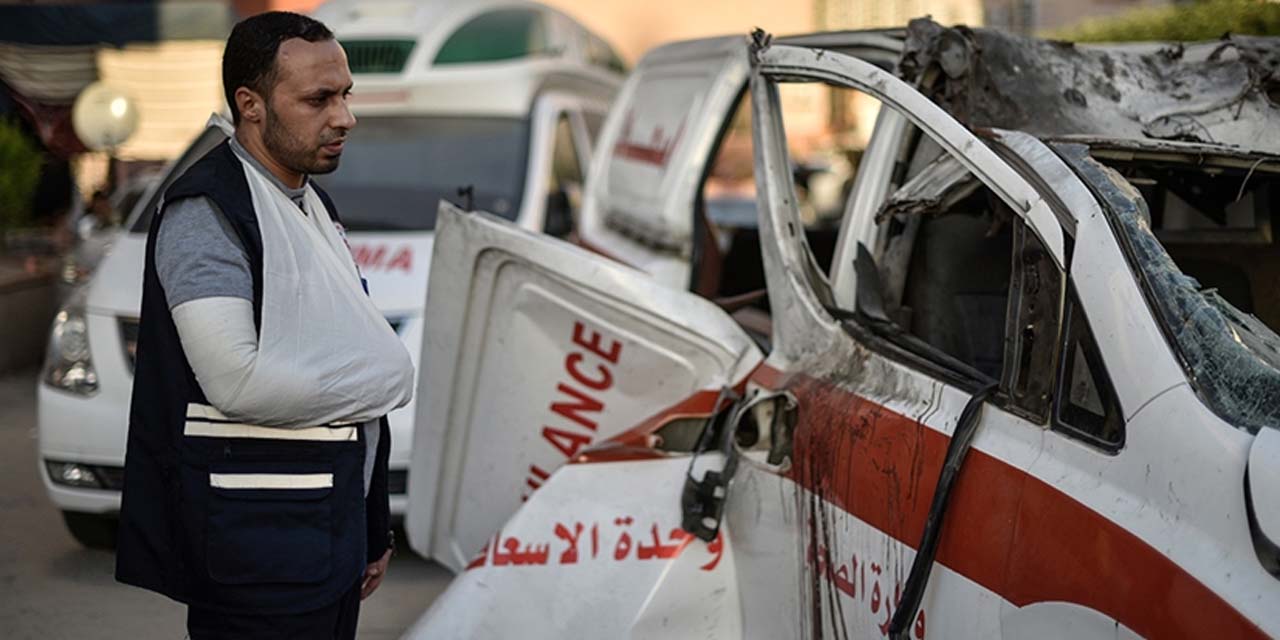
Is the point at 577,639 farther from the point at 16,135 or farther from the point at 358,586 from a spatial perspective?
the point at 16,135

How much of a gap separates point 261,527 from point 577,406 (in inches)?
69.7

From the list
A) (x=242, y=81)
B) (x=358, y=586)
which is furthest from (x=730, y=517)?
(x=242, y=81)

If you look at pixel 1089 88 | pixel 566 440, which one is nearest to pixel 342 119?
pixel 566 440

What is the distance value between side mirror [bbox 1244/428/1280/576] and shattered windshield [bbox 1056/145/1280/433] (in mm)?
109

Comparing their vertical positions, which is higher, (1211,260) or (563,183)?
(1211,260)

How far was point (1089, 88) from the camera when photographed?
13.0ft

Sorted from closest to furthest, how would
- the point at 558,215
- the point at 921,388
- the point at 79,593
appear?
the point at 921,388
the point at 79,593
the point at 558,215

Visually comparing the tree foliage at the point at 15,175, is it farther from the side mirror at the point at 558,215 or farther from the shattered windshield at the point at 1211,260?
the shattered windshield at the point at 1211,260

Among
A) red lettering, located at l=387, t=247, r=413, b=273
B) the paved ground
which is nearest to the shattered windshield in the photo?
the paved ground

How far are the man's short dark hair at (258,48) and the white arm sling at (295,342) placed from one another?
0.15 metres

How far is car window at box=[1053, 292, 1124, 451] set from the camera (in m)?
2.55

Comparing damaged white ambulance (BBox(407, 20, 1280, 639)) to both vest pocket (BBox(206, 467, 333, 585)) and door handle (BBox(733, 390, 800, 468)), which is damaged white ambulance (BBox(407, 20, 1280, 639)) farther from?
vest pocket (BBox(206, 467, 333, 585))

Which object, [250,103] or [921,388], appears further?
[921,388]

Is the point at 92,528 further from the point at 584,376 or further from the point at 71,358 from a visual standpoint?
the point at 584,376
